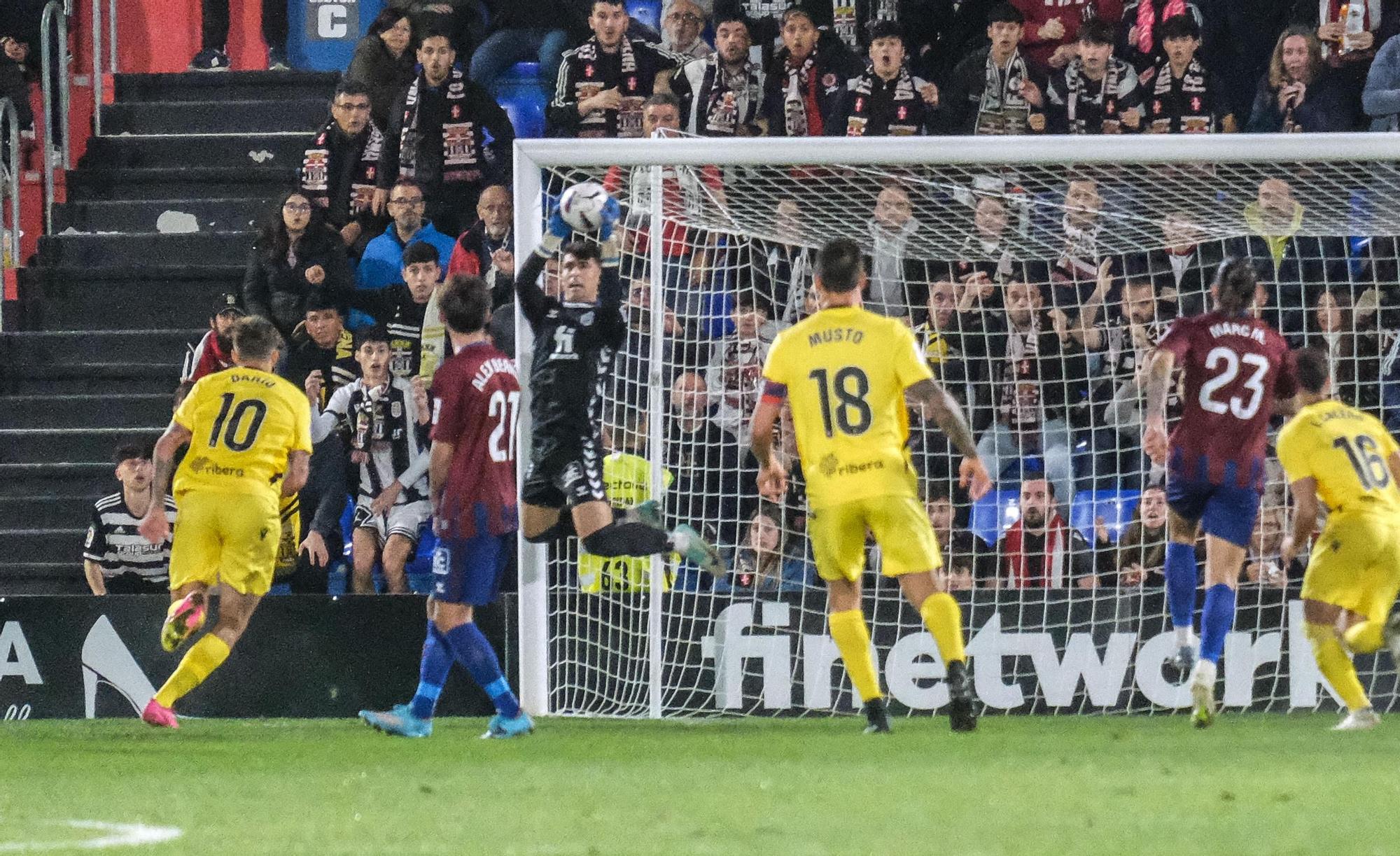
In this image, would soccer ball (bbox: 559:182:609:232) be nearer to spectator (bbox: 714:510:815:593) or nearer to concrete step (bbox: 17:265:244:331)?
spectator (bbox: 714:510:815:593)

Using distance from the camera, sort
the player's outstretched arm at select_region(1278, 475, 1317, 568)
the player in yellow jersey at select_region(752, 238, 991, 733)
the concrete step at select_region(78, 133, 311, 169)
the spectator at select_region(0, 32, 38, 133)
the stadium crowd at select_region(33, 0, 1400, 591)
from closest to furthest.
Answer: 1. the player in yellow jersey at select_region(752, 238, 991, 733)
2. the player's outstretched arm at select_region(1278, 475, 1317, 568)
3. the stadium crowd at select_region(33, 0, 1400, 591)
4. the spectator at select_region(0, 32, 38, 133)
5. the concrete step at select_region(78, 133, 311, 169)

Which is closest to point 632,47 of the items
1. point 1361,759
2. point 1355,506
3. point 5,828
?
point 1355,506

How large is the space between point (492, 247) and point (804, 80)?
2.27 meters

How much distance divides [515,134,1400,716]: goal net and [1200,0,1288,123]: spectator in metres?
2.08

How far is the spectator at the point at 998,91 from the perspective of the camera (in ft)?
40.9

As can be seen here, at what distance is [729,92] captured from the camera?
1266 cm

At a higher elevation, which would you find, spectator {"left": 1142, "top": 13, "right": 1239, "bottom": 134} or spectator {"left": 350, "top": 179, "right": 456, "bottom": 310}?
spectator {"left": 1142, "top": 13, "right": 1239, "bottom": 134}

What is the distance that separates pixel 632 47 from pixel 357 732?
18.5 feet

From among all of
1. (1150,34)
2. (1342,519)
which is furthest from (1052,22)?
(1342,519)

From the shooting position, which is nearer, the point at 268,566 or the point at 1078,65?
the point at 268,566

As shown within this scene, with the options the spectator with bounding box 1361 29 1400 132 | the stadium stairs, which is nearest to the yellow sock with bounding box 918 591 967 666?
the spectator with bounding box 1361 29 1400 132

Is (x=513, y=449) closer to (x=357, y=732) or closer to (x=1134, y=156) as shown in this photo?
(x=357, y=732)

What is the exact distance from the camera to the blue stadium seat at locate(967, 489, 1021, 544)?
1080 centimetres

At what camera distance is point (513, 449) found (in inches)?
336
